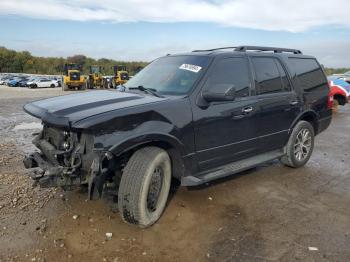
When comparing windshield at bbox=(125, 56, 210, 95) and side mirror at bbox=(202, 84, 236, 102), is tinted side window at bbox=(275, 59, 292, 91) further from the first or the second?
side mirror at bbox=(202, 84, 236, 102)

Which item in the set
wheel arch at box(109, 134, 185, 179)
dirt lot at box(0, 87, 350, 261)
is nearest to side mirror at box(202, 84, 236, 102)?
wheel arch at box(109, 134, 185, 179)

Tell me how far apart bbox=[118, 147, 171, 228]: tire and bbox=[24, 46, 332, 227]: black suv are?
10mm

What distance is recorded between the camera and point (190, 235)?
3.68 meters

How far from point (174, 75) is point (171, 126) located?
0.93 metres

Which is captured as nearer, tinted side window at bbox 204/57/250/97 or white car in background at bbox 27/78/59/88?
tinted side window at bbox 204/57/250/97

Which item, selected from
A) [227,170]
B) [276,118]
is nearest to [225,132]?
[227,170]

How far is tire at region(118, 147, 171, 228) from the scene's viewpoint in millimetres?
3561

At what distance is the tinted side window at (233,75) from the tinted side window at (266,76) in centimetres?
23

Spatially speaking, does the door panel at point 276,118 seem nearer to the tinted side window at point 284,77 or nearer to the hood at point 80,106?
the tinted side window at point 284,77

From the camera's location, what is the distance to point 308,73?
6.09m

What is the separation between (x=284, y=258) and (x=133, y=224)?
1527 mm

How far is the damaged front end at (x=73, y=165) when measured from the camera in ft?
10.9

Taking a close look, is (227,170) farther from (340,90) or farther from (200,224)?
Result: (340,90)

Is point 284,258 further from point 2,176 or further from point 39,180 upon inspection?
point 2,176
